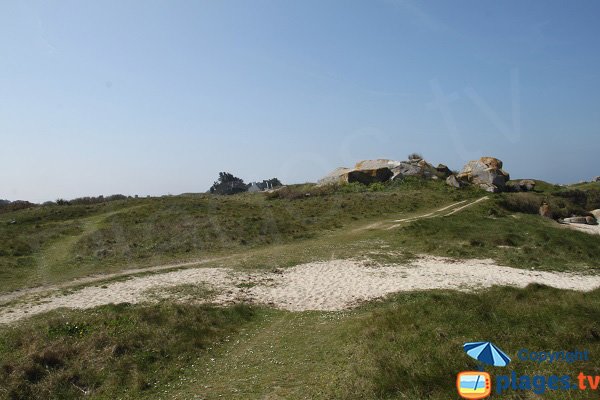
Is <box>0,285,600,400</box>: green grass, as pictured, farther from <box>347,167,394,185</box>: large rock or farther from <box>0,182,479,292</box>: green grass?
<box>347,167,394,185</box>: large rock

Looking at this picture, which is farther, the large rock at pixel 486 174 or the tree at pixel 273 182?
the tree at pixel 273 182

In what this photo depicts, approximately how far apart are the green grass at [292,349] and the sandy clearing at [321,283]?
2549mm

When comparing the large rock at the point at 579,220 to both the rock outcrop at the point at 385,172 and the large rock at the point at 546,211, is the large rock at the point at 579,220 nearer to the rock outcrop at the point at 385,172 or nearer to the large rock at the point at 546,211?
the large rock at the point at 546,211

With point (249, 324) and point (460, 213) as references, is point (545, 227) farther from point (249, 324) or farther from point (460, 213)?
point (249, 324)

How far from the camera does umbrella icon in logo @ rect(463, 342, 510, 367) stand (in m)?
8.22

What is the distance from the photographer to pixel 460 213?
127 feet

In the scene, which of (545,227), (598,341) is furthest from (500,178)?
(598,341)

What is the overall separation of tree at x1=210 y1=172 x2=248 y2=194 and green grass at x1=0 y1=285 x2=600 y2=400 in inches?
2535

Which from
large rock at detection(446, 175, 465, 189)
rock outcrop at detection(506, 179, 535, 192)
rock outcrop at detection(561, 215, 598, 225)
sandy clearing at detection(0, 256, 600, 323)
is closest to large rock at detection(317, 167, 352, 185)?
large rock at detection(446, 175, 465, 189)

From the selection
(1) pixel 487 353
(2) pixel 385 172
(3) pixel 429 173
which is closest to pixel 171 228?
(1) pixel 487 353

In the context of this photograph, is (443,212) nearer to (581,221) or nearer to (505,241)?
(505,241)

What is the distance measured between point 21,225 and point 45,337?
115 feet

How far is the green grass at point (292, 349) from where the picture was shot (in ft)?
28.0

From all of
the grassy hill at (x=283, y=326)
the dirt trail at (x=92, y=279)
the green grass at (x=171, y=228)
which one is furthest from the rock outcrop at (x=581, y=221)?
the dirt trail at (x=92, y=279)
